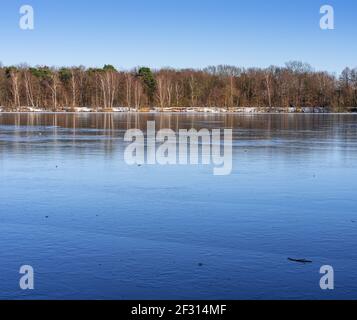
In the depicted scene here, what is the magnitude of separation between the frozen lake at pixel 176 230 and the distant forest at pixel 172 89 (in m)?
70.2

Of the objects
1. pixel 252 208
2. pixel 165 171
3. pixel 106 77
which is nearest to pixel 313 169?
pixel 165 171

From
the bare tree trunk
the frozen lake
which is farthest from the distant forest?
the frozen lake

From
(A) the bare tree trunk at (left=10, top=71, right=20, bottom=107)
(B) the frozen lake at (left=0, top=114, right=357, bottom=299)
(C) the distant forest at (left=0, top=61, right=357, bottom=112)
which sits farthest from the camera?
(C) the distant forest at (left=0, top=61, right=357, bottom=112)

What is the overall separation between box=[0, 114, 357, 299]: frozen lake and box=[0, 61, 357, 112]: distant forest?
7023 cm

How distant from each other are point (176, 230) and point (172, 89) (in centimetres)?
8488

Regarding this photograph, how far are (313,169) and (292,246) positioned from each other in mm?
7222

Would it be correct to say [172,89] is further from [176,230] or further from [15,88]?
[176,230]

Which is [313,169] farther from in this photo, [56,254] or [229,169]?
[56,254]

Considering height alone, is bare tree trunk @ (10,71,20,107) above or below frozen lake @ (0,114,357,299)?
above

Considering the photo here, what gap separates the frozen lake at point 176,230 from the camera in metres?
5.39

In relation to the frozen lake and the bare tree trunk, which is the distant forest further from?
the frozen lake

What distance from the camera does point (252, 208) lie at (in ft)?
29.2

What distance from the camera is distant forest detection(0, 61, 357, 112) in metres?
84.2

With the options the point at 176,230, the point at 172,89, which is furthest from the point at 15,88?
the point at 176,230
